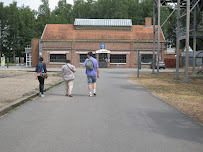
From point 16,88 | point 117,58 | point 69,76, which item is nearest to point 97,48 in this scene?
point 117,58

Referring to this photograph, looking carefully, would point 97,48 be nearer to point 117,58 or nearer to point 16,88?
point 117,58

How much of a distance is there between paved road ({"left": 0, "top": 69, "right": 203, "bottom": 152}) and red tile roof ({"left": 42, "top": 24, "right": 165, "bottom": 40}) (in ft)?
136

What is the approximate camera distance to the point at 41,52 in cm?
4881

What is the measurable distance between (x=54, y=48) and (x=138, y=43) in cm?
1349

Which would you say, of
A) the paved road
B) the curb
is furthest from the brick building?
the paved road

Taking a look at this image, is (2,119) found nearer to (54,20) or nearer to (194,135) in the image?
(194,135)

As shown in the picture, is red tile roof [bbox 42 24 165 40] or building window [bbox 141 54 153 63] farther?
red tile roof [bbox 42 24 165 40]

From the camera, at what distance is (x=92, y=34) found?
5116 cm

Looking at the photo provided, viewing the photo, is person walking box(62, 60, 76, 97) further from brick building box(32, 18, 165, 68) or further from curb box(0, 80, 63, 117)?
brick building box(32, 18, 165, 68)

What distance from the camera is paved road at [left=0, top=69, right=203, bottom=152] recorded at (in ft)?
16.1

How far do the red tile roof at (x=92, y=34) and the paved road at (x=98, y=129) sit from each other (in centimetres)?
4142

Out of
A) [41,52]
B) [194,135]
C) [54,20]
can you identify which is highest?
[54,20]

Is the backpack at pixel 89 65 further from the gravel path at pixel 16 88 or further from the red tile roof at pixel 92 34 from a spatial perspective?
the red tile roof at pixel 92 34

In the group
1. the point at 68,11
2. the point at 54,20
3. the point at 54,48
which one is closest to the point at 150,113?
the point at 54,48
